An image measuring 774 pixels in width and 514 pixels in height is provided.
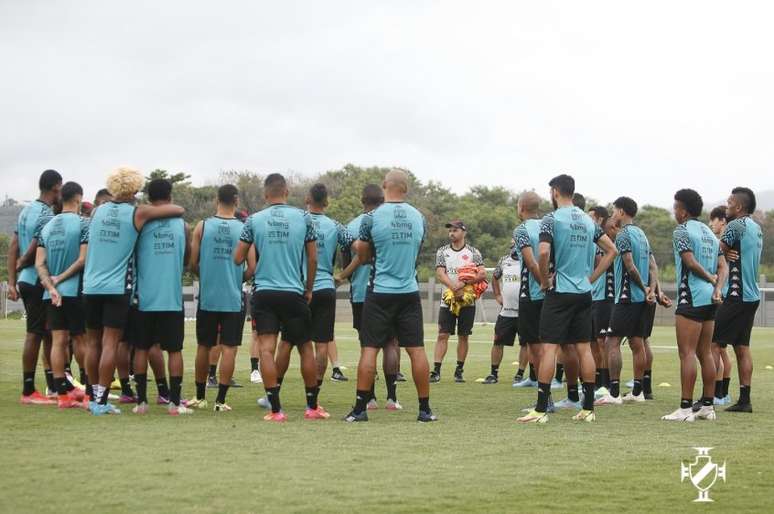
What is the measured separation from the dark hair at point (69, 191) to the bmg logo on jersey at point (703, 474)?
22.4ft

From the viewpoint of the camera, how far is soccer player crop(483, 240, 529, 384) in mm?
15781

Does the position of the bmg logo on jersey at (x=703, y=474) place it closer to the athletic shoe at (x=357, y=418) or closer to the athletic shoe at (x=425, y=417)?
the athletic shoe at (x=425, y=417)

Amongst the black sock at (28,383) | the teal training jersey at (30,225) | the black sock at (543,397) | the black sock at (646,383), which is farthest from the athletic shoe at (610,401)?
the teal training jersey at (30,225)

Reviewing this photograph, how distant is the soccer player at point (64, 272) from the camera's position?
37.1 feet

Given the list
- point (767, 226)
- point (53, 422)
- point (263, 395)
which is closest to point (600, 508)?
point (53, 422)

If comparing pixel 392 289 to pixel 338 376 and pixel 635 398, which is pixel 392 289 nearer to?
pixel 635 398

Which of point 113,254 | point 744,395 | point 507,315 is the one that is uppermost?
point 113,254

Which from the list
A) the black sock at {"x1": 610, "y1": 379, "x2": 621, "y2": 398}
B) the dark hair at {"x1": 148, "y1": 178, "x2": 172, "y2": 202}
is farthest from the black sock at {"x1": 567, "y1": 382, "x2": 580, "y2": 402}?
the dark hair at {"x1": 148, "y1": 178, "x2": 172, "y2": 202}

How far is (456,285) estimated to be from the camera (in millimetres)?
15891

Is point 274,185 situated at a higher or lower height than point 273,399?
higher

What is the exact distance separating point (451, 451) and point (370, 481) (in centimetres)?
150

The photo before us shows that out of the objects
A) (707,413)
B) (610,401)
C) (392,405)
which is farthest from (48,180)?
(707,413)

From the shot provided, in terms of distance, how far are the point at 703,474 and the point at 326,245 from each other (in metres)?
5.63

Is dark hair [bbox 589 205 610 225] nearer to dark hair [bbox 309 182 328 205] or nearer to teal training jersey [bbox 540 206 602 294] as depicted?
teal training jersey [bbox 540 206 602 294]
